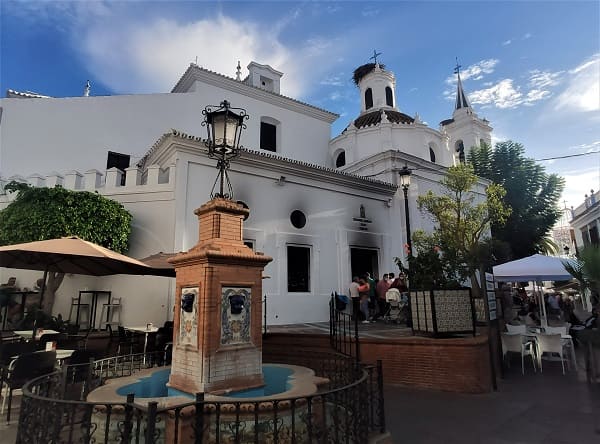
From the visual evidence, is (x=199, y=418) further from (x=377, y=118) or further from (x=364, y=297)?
(x=377, y=118)

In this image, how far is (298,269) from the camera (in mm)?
13109

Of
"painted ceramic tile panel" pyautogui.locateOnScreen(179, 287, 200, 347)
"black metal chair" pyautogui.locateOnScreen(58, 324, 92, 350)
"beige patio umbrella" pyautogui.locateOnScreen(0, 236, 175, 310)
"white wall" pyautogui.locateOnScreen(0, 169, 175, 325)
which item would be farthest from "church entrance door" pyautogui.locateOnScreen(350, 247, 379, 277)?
"painted ceramic tile panel" pyautogui.locateOnScreen(179, 287, 200, 347)

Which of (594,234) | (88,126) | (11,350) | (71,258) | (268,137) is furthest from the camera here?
(594,234)

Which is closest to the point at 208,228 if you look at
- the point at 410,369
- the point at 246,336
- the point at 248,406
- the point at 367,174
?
the point at 246,336

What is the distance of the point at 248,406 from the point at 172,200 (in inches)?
346

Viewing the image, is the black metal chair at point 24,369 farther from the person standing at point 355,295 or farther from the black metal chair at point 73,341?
the person standing at point 355,295

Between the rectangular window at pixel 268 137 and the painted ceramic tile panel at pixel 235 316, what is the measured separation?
15.3m

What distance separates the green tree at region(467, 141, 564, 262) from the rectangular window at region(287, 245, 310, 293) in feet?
52.1

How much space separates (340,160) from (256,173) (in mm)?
9314

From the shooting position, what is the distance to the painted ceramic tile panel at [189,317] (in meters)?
4.28

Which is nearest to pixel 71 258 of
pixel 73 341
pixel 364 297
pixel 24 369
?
pixel 24 369

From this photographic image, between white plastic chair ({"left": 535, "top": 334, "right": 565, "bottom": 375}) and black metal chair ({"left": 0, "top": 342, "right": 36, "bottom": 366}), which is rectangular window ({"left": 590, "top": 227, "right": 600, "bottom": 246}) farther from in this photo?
black metal chair ({"left": 0, "top": 342, "right": 36, "bottom": 366})

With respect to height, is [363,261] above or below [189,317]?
above

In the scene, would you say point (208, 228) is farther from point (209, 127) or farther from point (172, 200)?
point (172, 200)
